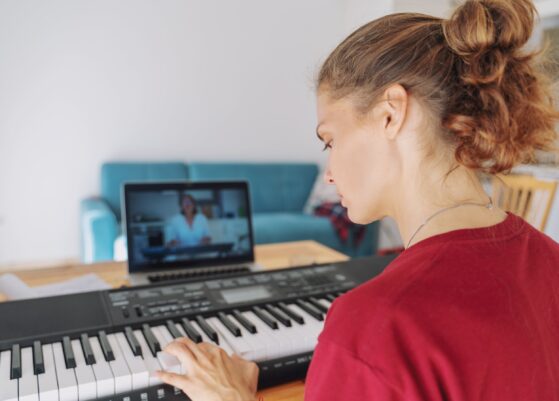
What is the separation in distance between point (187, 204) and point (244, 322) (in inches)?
26.7

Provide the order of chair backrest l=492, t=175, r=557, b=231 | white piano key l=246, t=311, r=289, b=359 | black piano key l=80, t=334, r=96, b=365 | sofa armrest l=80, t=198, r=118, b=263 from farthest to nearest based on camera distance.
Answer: sofa armrest l=80, t=198, r=118, b=263
chair backrest l=492, t=175, r=557, b=231
white piano key l=246, t=311, r=289, b=359
black piano key l=80, t=334, r=96, b=365

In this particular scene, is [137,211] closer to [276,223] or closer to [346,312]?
[346,312]

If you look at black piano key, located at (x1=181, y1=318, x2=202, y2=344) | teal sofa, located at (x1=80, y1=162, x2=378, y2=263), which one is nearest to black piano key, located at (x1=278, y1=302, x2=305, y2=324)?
black piano key, located at (x1=181, y1=318, x2=202, y2=344)

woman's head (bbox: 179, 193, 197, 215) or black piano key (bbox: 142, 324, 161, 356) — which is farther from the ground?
woman's head (bbox: 179, 193, 197, 215)

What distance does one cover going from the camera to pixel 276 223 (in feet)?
12.1

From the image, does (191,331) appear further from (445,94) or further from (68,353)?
(445,94)

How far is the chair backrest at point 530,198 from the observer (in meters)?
2.09

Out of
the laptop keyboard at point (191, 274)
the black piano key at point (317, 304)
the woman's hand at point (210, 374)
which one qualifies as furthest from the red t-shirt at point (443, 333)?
the laptop keyboard at point (191, 274)

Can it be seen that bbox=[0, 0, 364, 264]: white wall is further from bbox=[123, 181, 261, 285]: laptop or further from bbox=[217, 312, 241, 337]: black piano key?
bbox=[217, 312, 241, 337]: black piano key

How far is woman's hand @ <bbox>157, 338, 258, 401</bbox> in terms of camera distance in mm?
769

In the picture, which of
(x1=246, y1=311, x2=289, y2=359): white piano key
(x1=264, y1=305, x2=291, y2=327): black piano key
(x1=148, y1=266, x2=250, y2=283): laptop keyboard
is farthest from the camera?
(x1=148, y1=266, x2=250, y2=283): laptop keyboard

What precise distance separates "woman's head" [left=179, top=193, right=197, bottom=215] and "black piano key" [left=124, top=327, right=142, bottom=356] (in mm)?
682

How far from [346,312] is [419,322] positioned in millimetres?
79

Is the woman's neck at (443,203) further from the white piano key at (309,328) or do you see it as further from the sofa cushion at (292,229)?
the sofa cushion at (292,229)
